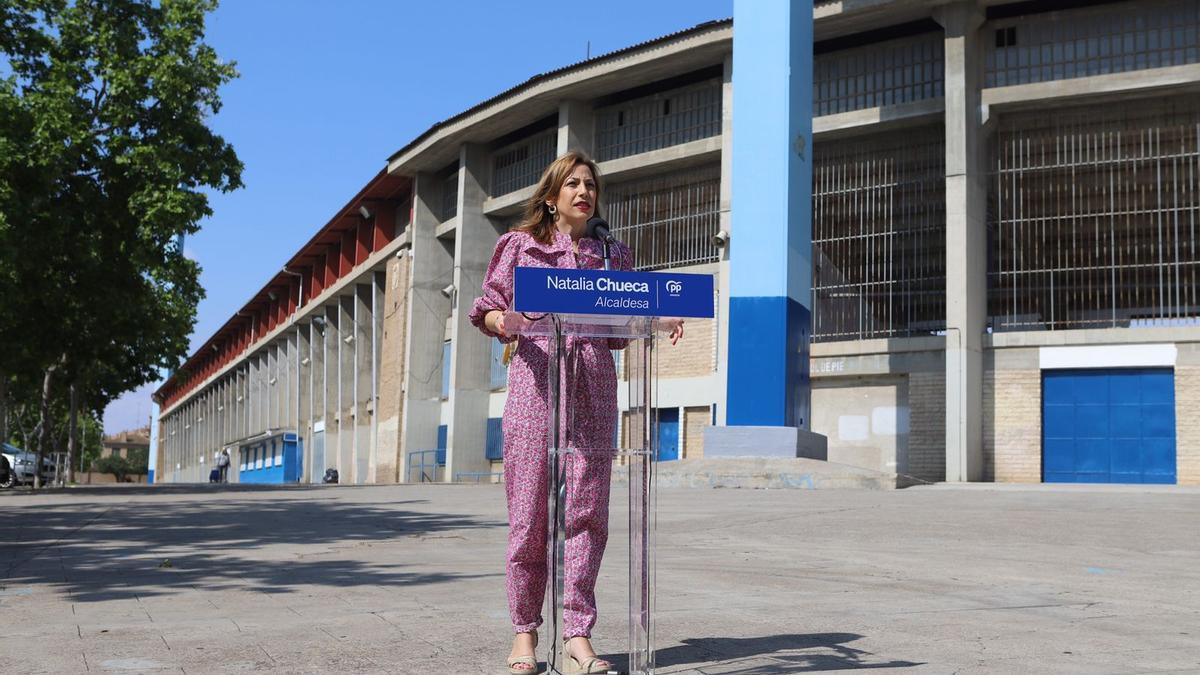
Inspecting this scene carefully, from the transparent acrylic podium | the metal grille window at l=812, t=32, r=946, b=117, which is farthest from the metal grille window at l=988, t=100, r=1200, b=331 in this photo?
the transparent acrylic podium

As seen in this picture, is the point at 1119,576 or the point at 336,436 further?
the point at 336,436

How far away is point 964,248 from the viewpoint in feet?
87.7

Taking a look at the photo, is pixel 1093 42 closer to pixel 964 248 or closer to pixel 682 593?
pixel 964 248

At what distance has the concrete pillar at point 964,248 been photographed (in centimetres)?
2675

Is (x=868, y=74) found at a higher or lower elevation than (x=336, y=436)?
higher

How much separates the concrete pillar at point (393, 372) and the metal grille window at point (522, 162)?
18.6 ft

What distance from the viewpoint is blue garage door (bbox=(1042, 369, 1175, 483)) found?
25703mm

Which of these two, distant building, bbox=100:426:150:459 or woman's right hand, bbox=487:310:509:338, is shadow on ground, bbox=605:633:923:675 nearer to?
woman's right hand, bbox=487:310:509:338

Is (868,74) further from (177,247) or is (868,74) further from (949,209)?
(177,247)

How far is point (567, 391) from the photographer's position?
409cm

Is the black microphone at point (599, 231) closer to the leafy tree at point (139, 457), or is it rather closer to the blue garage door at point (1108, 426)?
the blue garage door at point (1108, 426)

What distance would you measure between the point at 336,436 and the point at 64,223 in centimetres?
3308

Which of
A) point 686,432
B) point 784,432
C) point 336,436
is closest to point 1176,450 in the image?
point 784,432

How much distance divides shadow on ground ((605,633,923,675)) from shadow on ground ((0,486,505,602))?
2706 millimetres
